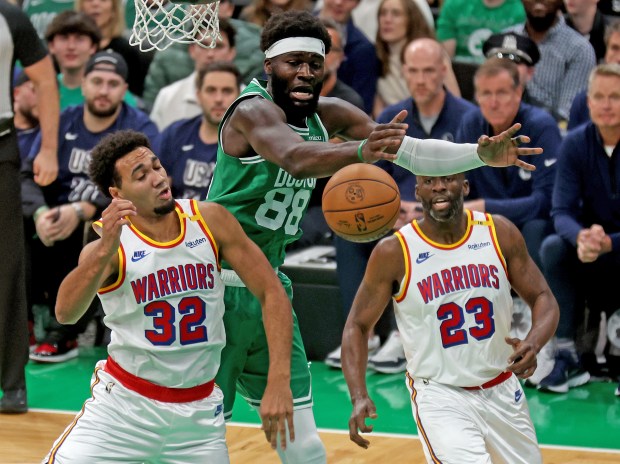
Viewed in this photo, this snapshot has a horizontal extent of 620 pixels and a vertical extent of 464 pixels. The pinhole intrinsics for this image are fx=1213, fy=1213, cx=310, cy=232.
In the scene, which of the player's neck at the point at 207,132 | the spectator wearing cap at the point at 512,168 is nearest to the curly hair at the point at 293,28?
the spectator wearing cap at the point at 512,168

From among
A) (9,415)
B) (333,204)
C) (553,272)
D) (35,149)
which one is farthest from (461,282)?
(35,149)

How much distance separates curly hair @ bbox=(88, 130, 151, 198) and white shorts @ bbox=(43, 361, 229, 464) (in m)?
0.83

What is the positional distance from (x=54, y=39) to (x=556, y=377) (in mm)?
4725

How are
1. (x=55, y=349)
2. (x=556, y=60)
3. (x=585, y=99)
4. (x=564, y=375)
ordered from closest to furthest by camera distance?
(x=564, y=375) → (x=585, y=99) → (x=55, y=349) → (x=556, y=60)

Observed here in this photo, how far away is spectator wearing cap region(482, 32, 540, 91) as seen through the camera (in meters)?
8.35

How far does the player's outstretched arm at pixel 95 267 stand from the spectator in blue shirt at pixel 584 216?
3.80 metres

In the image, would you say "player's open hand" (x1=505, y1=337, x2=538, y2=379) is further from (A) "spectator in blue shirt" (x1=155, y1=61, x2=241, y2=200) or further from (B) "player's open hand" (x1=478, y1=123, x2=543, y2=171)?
(A) "spectator in blue shirt" (x1=155, y1=61, x2=241, y2=200)

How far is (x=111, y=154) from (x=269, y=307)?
2.91ft

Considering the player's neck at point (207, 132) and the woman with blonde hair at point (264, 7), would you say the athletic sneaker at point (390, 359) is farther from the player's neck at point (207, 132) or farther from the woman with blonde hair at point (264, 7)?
the woman with blonde hair at point (264, 7)

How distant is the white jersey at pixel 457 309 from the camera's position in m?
5.23

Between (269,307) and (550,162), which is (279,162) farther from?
(550,162)

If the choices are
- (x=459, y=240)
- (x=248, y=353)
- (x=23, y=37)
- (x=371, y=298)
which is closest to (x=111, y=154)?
(x=248, y=353)

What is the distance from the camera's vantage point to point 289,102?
488 centimetres

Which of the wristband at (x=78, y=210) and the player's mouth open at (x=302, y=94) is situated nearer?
the player's mouth open at (x=302, y=94)
